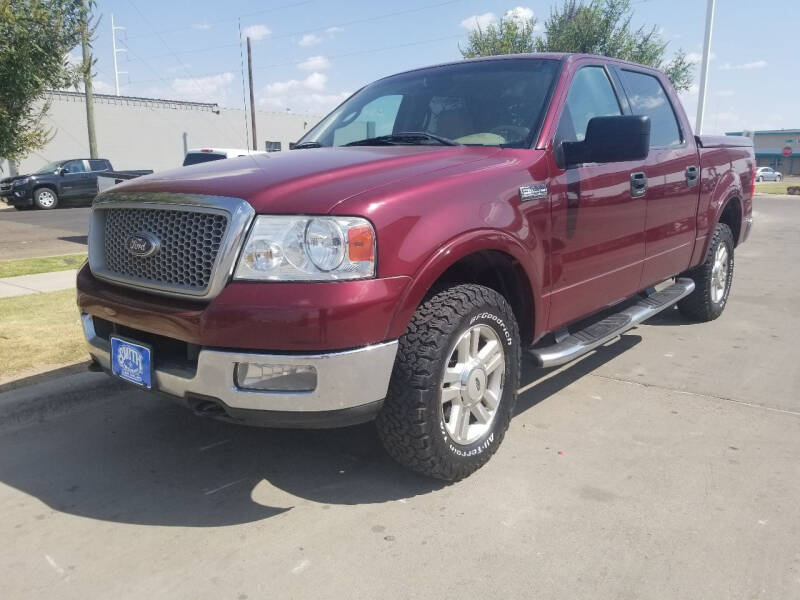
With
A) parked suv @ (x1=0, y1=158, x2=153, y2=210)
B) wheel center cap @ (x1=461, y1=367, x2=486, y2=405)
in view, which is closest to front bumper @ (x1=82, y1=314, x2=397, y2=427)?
wheel center cap @ (x1=461, y1=367, x2=486, y2=405)

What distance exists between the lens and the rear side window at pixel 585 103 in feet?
12.0

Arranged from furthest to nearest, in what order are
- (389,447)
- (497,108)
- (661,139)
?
1. (661,139)
2. (497,108)
3. (389,447)

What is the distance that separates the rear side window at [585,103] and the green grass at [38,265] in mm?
6498

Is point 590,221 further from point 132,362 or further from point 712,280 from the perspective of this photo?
point 712,280

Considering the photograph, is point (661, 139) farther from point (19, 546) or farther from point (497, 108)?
point (19, 546)

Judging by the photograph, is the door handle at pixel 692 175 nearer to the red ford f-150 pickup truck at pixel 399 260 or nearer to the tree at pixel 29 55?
the red ford f-150 pickup truck at pixel 399 260

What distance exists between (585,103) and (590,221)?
750 millimetres

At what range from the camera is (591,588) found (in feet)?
7.47

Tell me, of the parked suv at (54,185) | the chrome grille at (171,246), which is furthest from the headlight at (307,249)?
the parked suv at (54,185)

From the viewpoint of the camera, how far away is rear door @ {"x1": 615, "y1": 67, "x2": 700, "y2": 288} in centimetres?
440

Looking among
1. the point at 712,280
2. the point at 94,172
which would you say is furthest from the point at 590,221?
the point at 94,172

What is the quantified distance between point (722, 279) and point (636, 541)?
4.21m

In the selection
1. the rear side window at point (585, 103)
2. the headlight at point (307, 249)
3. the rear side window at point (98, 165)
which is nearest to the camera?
the headlight at point (307, 249)

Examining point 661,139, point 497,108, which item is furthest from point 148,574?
point 661,139
